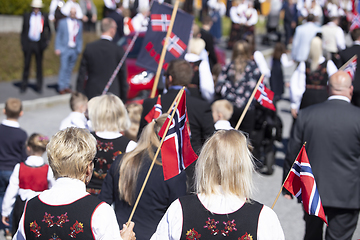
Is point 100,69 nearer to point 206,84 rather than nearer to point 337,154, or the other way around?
point 206,84

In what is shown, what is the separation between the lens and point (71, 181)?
7.32 feet

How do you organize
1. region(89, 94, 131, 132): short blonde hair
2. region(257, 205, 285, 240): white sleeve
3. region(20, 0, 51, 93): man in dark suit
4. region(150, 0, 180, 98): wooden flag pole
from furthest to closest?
region(20, 0, 51, 93): man in dark suit
region(150, 0, 180, 98): wooden flag pole
region(89, 94, 131, 132): short blonde hair
region(257, 205, 285, 240): white sleeve

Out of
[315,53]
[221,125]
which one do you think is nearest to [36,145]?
[221,125]

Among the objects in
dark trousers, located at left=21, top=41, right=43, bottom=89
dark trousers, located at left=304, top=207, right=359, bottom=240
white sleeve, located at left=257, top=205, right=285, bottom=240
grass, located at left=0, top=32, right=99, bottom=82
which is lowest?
grass, located at left=0, top=32, right=99, bottom=82

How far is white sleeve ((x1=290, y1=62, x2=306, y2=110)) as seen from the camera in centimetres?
589

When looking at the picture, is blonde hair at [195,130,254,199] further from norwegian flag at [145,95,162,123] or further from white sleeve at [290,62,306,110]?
white sleeve at [290,62,306,110]

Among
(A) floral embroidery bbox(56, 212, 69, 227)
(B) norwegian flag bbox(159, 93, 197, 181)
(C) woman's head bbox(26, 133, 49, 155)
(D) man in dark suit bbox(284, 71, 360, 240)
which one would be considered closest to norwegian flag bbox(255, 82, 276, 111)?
(D) man in dark suit bbox(284, 71, 360, 240)

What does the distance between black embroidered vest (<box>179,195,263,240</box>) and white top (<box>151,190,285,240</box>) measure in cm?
2

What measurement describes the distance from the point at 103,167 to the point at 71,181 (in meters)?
1.31

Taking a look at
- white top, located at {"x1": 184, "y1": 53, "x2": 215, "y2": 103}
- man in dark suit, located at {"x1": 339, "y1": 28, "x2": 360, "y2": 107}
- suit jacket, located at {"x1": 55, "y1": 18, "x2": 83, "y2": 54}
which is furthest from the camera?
suit jacket, located at {"x1": 55, "y1": 18, "x2": 83, "y2": 54}

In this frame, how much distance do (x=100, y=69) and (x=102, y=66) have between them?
56 mm

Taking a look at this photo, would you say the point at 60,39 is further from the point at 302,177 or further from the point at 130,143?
the point at 302,177

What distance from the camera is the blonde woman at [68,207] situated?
2.12 meters

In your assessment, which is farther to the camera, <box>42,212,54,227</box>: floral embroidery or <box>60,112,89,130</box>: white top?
<box>60,112,89,130</box>: white top
